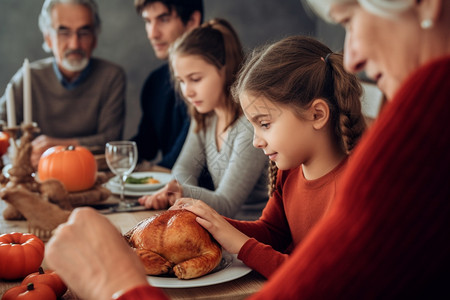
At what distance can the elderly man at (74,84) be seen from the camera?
3.50m

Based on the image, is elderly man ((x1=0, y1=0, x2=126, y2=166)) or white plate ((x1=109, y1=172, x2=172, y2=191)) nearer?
white plate ((x1=109, y1=172, x2=172, y2=191))

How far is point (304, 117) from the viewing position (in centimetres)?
138

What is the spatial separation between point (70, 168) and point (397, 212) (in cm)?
151

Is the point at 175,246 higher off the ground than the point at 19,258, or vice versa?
the point at 175,246

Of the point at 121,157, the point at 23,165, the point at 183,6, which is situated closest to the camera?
the point at 23,165

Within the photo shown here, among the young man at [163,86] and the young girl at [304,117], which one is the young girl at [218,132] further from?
the young man at [163,86]

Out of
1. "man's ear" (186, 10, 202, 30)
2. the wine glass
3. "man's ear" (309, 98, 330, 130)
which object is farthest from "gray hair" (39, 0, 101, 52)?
"man's ear" (309, 98, 330, 130)

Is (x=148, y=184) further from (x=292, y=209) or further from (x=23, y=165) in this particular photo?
(x=292, y=209)

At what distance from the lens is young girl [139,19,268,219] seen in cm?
191

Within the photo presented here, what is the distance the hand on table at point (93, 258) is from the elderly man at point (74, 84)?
275 centimetres

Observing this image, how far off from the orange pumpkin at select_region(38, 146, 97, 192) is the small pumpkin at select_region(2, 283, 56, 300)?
0.89 metres

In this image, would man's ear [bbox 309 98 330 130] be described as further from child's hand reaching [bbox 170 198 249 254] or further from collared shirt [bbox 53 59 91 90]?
collared shirt [bbox 53 59 91 90]

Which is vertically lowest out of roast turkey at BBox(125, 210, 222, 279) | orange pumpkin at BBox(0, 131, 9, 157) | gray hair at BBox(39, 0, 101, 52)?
orange pumpkin at BBox(0, 131, 9, 157)

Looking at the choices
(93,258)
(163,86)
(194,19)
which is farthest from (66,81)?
(93,258)
